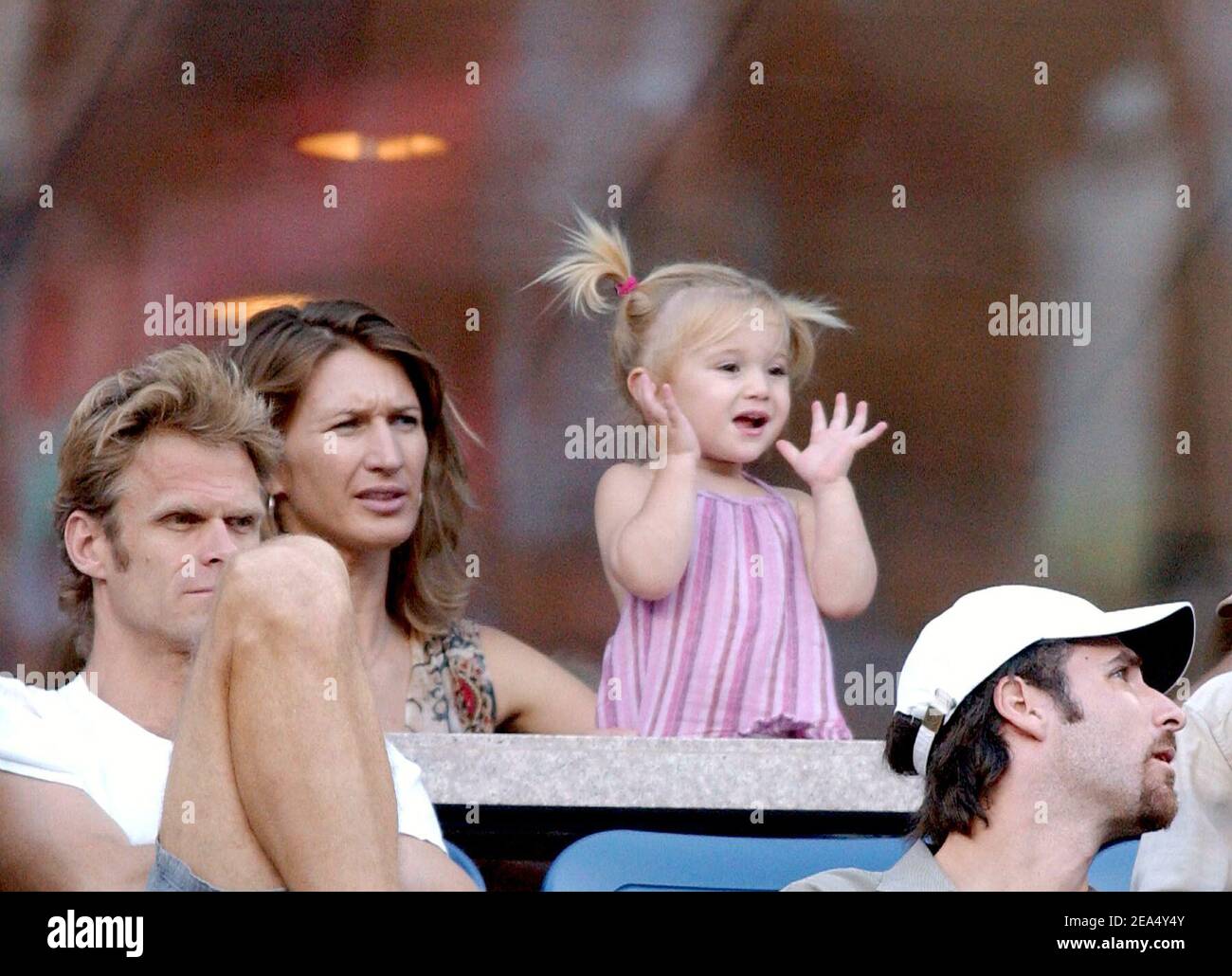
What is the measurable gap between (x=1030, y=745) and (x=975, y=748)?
6 cm

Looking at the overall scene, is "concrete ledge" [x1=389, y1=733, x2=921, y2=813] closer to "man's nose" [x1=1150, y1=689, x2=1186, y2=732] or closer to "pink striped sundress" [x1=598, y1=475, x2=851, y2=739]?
"pink striped sundress" [x1=598, y1=475, x2=851, y2=739]

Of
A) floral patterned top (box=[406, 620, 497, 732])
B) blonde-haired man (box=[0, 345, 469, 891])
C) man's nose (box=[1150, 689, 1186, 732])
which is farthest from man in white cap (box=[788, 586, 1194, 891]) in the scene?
floral patterned top (box=[406, 620, 497, 732])

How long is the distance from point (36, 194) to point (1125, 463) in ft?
6.61

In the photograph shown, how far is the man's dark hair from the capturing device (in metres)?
2.32

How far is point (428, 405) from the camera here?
11.6 feet

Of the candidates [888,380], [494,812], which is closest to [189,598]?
[494,812]

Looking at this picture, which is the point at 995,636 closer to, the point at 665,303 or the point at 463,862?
the point at 463,862

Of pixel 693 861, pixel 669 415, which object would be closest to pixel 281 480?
pixel 669 415

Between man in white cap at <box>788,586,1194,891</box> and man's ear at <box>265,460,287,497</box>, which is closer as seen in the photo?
man in white cap at <box>788,586,1194,891</box>

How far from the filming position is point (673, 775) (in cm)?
310

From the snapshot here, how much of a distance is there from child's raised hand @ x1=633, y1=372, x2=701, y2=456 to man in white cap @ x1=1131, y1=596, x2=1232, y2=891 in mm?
935

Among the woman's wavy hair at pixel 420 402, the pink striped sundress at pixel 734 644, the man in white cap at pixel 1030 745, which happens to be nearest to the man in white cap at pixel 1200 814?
the man in white cap at pixel 1030 745

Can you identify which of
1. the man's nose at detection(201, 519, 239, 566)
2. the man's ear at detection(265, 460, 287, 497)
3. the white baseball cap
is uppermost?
the man's ear at detection(265, 460, 287, 497)
